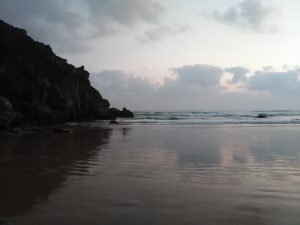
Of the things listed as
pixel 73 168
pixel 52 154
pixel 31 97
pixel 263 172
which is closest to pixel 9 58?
pixel 31 97

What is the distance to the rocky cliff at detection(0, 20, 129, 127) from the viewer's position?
37.6 metres

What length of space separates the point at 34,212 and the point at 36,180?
9.53 feet

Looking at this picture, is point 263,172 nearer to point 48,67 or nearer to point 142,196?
point 142,196

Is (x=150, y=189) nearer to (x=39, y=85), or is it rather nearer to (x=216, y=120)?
(x=39, y=85)

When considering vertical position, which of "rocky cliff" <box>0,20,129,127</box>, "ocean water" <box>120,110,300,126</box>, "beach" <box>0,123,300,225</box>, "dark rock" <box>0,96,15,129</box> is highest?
"rocky cliff" <box>0,20,129,127</box>

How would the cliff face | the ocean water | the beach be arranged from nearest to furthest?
the beach < the cliff face < the ocean water

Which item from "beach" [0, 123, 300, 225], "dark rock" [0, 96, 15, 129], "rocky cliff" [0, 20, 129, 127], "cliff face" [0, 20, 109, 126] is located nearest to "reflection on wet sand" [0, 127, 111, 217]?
"beach" [0, 123, 300, 225]

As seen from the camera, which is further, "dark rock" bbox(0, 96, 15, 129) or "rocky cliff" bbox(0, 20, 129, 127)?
"rocky cliff" bbox(0, 20, 129, 127)

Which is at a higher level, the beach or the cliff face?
the cliff face

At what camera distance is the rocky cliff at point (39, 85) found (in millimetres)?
37562

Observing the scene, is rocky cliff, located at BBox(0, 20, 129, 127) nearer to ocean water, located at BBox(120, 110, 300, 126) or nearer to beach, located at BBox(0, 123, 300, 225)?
ocean water, located at BBox(120, 110, 300, 126)

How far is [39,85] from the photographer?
42500 millimetres

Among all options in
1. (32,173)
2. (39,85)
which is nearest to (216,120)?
(39,85)

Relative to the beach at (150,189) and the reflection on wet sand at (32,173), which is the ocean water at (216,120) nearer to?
the reflection on wet sand at (32,173)
